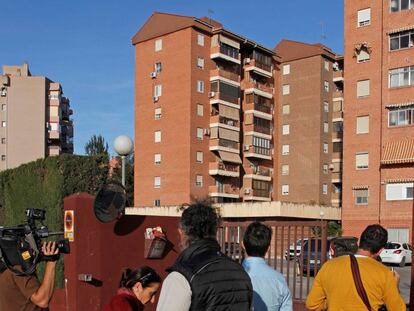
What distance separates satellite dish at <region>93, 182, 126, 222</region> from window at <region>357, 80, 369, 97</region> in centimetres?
3408

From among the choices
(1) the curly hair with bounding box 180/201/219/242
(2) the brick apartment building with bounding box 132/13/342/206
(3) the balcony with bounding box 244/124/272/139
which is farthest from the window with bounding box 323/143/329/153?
(1) the curly hair with bounding box 180/201/219/242

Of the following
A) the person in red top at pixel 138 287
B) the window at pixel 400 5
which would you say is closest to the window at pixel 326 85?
the window at pixel 400 5

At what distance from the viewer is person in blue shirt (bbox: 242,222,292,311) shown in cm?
407

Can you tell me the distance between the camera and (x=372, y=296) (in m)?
3.90

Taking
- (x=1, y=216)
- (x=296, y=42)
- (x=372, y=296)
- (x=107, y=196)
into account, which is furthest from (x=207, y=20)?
(x=372, y=296)

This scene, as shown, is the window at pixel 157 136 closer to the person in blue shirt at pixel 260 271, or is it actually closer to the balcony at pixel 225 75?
the balcony at pixel 225 75

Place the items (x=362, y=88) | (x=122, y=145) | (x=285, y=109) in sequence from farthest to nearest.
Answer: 1. (x=285, y=109)
2. (x=362, y=88)
3. (x=122, y=145)

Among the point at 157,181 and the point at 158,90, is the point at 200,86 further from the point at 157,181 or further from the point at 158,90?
→ the point at 157,181

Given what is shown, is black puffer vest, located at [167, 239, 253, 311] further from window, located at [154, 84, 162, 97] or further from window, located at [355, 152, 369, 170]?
window, located at [154, 84, 162, 97]

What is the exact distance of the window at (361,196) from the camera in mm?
38750

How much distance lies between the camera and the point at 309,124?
184 feet

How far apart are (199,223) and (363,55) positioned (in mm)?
38635

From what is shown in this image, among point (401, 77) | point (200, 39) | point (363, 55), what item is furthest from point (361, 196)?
point (200, 39)

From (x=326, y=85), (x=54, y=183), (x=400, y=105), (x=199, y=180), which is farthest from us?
(x=326, y=85)
